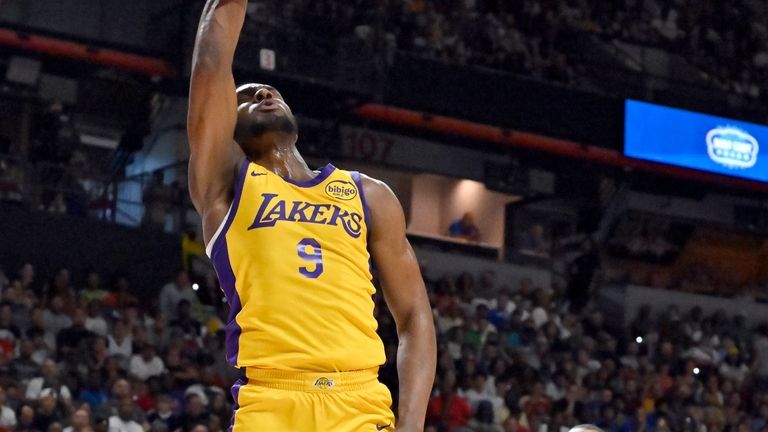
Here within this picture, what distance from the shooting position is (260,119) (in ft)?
13.4

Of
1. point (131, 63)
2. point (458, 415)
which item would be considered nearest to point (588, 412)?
point (458, 415)

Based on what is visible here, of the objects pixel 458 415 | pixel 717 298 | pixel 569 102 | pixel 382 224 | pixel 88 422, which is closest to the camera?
pixel 382 224

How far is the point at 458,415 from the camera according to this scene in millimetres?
14617

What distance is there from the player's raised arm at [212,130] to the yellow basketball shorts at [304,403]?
493 mm

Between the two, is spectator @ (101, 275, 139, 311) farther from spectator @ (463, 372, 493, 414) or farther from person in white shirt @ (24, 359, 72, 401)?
spectator @ (463, 372, 493, 414)

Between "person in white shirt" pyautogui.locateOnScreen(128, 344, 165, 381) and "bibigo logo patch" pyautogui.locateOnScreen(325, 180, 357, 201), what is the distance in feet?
32.1

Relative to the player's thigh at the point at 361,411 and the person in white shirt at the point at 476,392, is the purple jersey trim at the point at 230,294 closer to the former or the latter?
the player's thigh at the point at 361,411

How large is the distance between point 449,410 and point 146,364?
3423mm

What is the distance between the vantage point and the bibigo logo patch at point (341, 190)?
4.04m

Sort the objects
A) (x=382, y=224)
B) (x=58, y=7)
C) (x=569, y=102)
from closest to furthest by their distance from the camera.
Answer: (x=382, y=224), (x=58, y=7), (x=569, y=102)

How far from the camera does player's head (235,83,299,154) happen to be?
408cm

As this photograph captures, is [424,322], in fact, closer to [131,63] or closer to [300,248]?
[300,248]

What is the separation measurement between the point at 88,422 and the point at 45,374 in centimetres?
113

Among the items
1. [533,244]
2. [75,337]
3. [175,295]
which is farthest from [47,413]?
[533,244]
